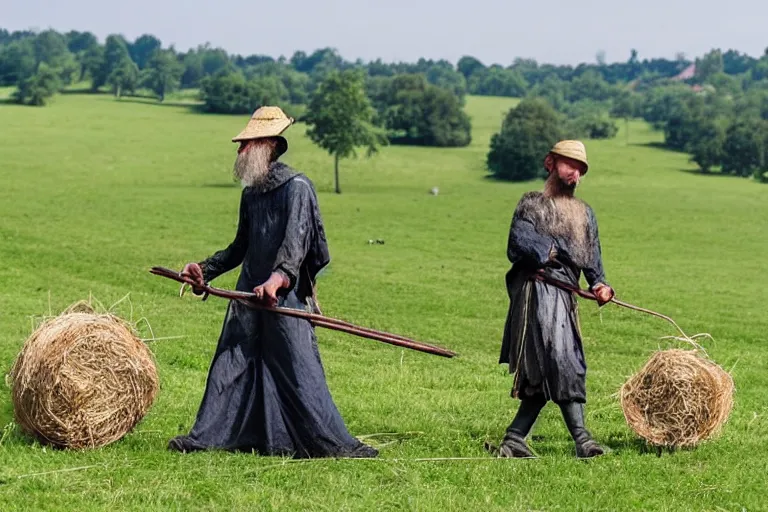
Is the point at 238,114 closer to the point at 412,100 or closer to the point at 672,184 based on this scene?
the point at 412,100

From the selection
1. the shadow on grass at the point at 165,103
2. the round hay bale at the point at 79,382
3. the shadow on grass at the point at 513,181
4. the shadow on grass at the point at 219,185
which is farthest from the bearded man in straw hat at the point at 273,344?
the shadow on grass at the point at 165,103

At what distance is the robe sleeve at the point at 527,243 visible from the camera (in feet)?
31.1

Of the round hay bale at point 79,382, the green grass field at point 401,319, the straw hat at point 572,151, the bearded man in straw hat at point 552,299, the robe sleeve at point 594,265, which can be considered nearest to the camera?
the green grass field at point 401,319

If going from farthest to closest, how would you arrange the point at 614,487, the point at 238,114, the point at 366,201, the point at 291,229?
the point at 238,114 → the point at 366,201 → the point at 291,229 → the point at 614,487

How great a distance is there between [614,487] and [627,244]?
107 feet

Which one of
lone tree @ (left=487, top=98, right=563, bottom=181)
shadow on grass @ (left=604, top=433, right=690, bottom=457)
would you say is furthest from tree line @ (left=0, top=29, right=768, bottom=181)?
shadow on grass @ (left=604, top=433, right=690, bottom=457)

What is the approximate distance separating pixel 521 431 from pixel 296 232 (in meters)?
2.30

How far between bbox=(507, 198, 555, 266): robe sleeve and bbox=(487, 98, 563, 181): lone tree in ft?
203

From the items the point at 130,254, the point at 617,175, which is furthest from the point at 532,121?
the point at 130,254

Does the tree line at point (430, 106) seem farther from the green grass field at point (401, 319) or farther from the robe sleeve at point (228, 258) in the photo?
the robe sleeve at point (228, 258)

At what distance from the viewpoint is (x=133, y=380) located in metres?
9.20

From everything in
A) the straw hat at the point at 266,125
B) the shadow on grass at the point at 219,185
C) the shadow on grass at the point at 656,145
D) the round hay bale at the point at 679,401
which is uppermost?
the straw hat at the point at 266,125

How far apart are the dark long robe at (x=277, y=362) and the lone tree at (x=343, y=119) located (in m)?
51.9

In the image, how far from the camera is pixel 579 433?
372 inches
